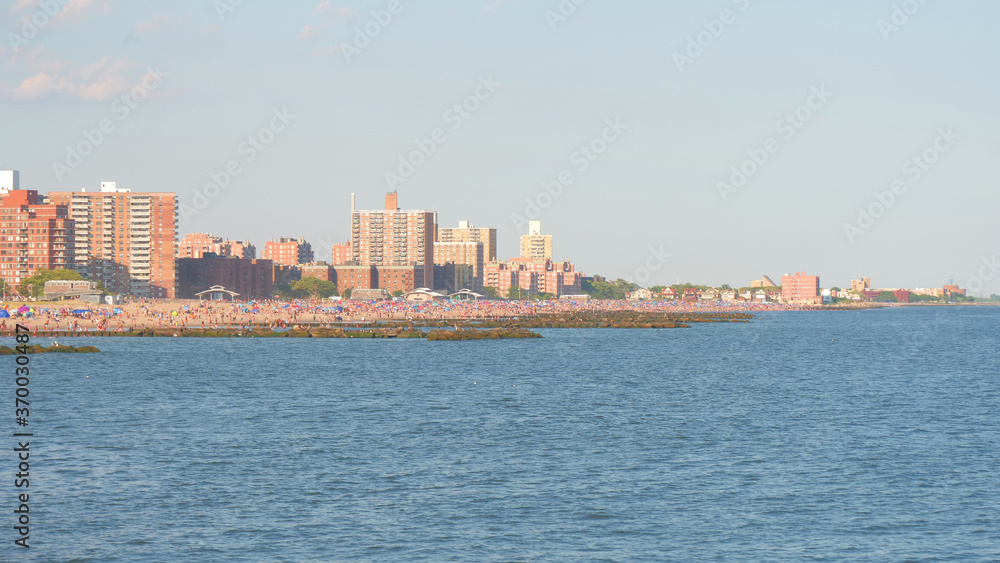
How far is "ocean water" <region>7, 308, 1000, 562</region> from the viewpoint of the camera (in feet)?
92.1

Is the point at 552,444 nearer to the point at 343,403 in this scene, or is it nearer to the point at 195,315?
the point at 343,403

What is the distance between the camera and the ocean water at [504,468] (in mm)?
28078

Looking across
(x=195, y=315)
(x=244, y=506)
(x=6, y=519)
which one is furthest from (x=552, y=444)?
(x=195, y=315)

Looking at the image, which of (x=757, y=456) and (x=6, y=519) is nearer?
(x=6, y=519)

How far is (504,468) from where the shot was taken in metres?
37.8

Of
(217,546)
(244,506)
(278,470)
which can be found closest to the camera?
(217,546)

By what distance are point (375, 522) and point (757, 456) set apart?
1878cm

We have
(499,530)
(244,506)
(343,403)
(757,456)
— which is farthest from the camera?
(343,403)

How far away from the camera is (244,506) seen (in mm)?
31531

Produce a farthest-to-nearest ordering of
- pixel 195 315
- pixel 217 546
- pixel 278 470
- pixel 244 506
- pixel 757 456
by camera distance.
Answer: pixel 195 315
pixel 757 456
pixel 278 470
pixel 244 506
pixel 217 546

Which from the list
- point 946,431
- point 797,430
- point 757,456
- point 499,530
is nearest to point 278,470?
point 499,530

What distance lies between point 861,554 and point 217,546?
1853 centimetres

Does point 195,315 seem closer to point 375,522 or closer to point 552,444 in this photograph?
point 552,444

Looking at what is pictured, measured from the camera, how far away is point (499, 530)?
29.2 metres
